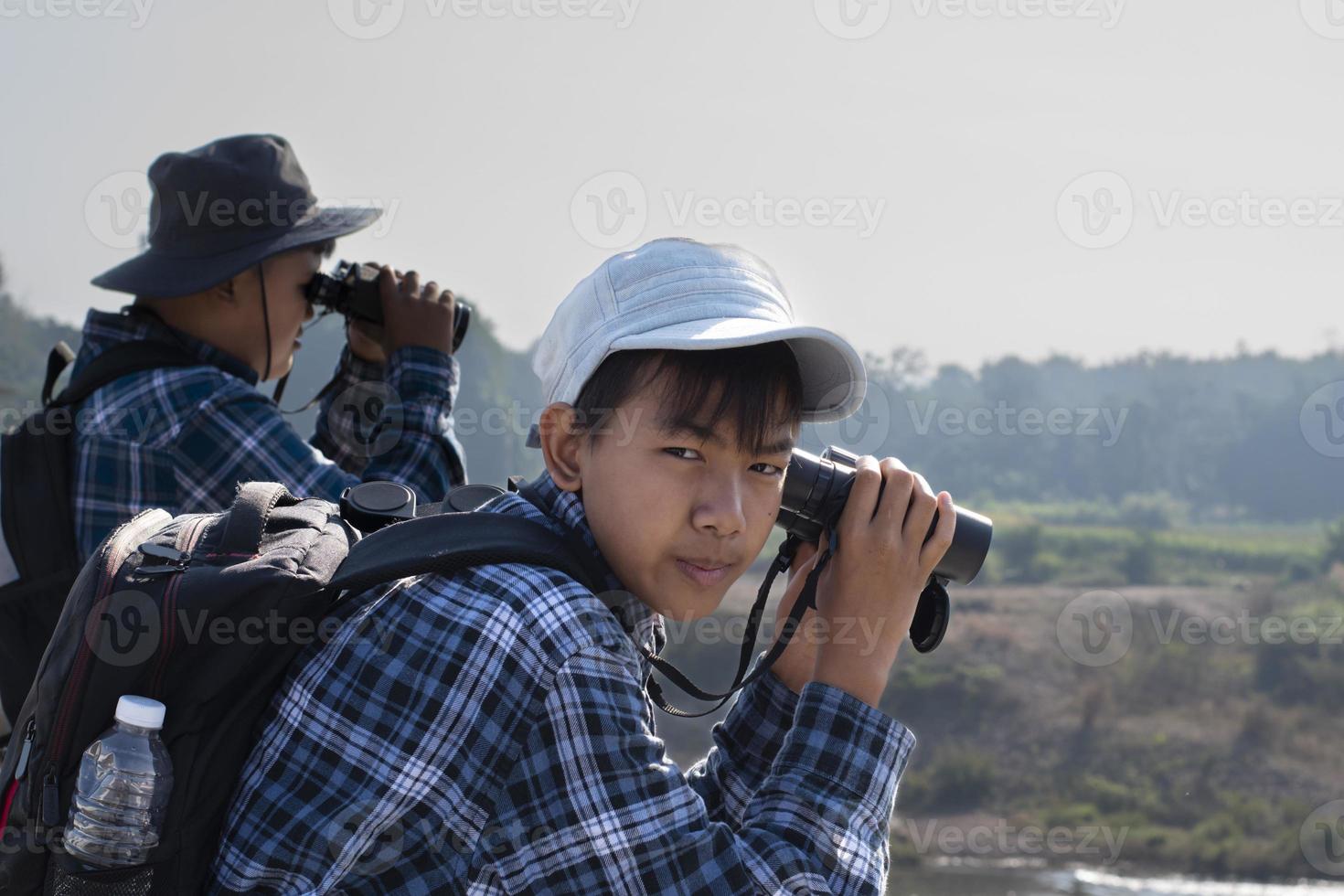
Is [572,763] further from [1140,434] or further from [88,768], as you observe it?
[1140,434]

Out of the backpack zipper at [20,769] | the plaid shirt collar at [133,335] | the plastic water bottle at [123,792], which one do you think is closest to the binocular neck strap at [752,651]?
the plastic water bottle at [123,792]

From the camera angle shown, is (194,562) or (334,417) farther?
(334,417)

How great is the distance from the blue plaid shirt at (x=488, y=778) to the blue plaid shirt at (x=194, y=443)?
4.07ft

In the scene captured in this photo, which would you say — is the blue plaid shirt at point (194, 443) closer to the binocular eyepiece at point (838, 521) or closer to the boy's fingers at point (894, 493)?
the binocular eyepiece at point (838, 521)

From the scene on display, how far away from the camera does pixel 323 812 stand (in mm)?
1463

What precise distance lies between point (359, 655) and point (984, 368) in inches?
1299

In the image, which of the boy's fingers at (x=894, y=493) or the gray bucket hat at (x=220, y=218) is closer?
the boy's fingers at (x=894, y=493)

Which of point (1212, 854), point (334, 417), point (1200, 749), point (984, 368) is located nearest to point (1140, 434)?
point (984, 368)

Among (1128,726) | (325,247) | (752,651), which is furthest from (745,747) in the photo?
(1128,726)

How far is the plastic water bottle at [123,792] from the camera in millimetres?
1395

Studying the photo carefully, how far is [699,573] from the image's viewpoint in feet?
5.68

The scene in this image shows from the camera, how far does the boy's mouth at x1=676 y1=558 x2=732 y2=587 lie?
173cm

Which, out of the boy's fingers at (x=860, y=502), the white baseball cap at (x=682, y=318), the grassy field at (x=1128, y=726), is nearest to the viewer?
the white baseball cap at (x=682, y=318)

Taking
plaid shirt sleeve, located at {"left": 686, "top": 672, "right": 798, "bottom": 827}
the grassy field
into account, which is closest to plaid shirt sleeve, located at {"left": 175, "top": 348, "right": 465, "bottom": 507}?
plaid shirt sleeve, located at {"left": 686, "top": 672, "right": 798, "bottom": 827}
